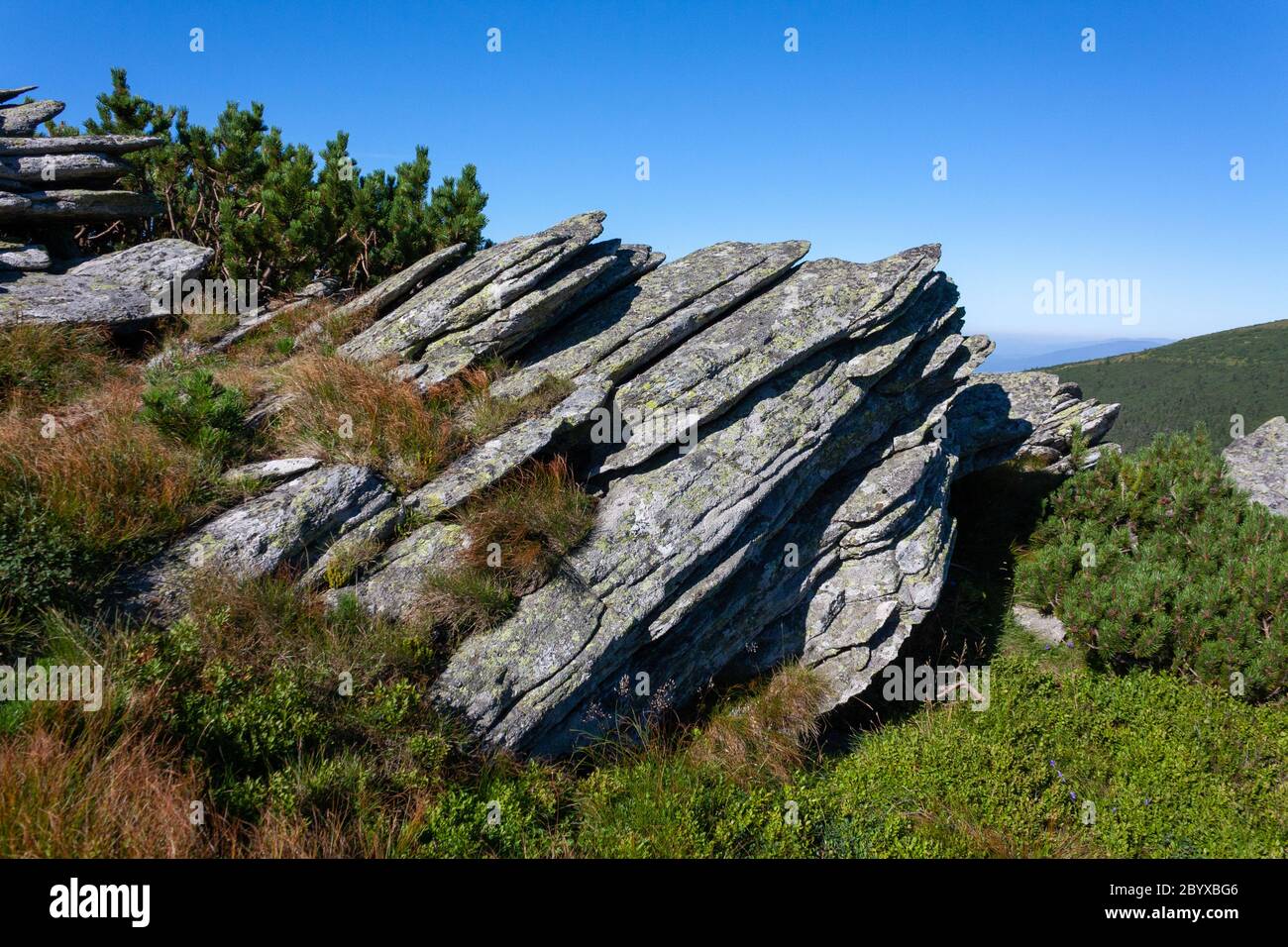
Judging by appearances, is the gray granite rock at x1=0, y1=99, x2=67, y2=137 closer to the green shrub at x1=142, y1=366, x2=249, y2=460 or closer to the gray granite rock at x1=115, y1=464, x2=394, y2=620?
the green shrub at x1=142, y1=366, x2=249, y2=460

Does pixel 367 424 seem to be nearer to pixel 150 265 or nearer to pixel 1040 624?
pixel 150 265

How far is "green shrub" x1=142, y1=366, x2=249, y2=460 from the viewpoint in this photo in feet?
27.7

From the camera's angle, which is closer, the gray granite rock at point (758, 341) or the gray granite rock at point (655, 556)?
the gray granite rock at point (655, 556)

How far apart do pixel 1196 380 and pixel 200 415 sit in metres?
172

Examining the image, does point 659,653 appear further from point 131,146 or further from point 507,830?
point 131,146

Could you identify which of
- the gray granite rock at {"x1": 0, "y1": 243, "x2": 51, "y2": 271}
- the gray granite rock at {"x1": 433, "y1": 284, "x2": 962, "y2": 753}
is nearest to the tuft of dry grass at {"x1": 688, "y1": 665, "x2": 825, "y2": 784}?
the gray granite rock at {"x1": 433, "y1": 284, "x2": 962, "y2": 753}

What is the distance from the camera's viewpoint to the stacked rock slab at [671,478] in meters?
7.97

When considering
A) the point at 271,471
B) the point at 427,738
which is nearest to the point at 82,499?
the point at 271,471

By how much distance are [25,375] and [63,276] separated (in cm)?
430

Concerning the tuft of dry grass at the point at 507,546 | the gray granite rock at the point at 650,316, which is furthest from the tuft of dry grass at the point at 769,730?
the gray granite rock at the point at 650,316

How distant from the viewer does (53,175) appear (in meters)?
13.7

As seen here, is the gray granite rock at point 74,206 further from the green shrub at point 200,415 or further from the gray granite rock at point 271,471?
the gray granite rock at point 271,471

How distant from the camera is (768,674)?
33.9 ft

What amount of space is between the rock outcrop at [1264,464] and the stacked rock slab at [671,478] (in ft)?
32.5
